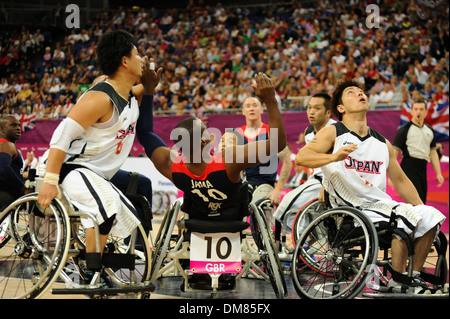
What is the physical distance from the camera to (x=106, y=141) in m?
3.49

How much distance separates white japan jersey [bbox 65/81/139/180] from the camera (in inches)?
137

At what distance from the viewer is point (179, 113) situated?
12.9m

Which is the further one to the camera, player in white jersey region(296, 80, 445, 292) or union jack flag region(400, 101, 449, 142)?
union jack flag region(400, 101, 449, 142)

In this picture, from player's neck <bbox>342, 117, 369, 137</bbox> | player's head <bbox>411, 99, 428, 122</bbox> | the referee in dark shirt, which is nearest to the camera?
player's neck <bbox>342, 117, 369, 137</bbox>

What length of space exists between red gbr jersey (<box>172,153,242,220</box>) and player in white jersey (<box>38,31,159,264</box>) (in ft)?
1.42

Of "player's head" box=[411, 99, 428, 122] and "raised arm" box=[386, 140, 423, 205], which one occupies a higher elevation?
"player's head" box=[411, 99, 428, 122]

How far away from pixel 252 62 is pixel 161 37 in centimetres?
391

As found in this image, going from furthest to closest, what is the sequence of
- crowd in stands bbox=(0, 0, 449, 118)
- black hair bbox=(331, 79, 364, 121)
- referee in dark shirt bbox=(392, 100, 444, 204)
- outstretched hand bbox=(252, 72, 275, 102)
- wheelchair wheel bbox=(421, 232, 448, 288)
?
crowd in stands bbox=(0, 0, 449, 118) → referee in dark shirt bbox=(392, 100, 444, 204) → black hair bbox=(331, 79, 364, 121) → wheelchair wheel bbox=(421, 232, 448, 288) → outstretched hand bbox=(252, 72, 275, 102)

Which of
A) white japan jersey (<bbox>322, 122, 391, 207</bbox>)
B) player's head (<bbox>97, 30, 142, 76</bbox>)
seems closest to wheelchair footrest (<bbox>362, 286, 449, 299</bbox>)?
white japan jersey (<bbox>322, 122, 391, 207</bbox>)

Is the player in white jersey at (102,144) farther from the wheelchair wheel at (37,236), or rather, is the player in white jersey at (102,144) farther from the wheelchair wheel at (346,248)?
the wheelchair wheel at (346,248)

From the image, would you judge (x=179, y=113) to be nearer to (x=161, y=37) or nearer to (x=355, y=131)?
(x=161, y=37)

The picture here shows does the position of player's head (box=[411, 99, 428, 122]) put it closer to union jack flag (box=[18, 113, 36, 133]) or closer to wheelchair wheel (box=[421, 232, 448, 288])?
wheelchair wheel (box=[421, 232, 448, 288])

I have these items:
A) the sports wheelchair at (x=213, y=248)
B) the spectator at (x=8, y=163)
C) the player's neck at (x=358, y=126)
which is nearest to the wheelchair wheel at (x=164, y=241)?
the sports wheelchair at (x=213, y=248)

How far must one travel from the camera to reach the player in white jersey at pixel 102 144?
328cm
